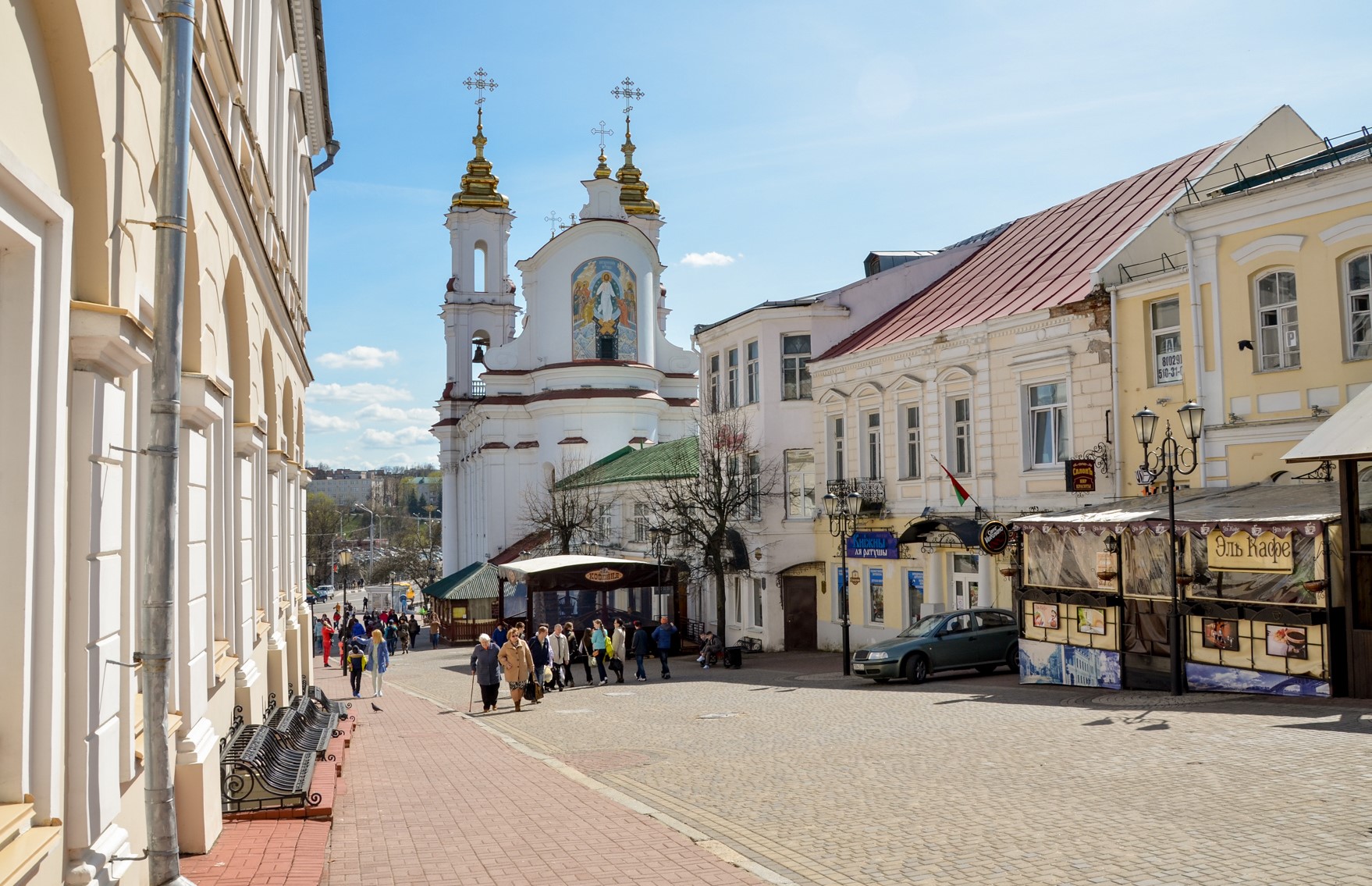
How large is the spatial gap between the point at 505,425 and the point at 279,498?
4933 cm

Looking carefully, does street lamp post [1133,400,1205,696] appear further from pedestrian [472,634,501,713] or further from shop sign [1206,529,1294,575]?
pedestrian [472,634,501,713]

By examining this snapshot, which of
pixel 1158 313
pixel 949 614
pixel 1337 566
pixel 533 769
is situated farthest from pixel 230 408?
pixel 1158 313

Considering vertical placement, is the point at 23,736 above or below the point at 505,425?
below

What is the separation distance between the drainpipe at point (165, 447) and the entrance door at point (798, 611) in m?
29.8

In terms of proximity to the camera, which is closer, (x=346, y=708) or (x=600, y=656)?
(x=346, y=708)

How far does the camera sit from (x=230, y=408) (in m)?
11.5

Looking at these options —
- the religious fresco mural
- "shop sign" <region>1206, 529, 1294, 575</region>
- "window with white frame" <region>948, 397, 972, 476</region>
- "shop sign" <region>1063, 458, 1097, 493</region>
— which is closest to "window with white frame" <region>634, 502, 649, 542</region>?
"window with white frame" <region>948, 397, 972, 476</region>

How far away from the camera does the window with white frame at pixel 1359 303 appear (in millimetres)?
18766

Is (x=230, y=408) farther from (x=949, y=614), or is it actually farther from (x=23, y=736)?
(x=949, y=614)

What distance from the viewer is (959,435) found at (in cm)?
2877

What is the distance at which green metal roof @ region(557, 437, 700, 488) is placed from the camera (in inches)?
1750

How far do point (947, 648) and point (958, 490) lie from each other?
4.88 meters

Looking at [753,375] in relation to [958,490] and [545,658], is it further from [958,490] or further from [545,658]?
[545,658]

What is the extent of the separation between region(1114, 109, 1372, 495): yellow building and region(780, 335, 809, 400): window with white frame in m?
13.4
